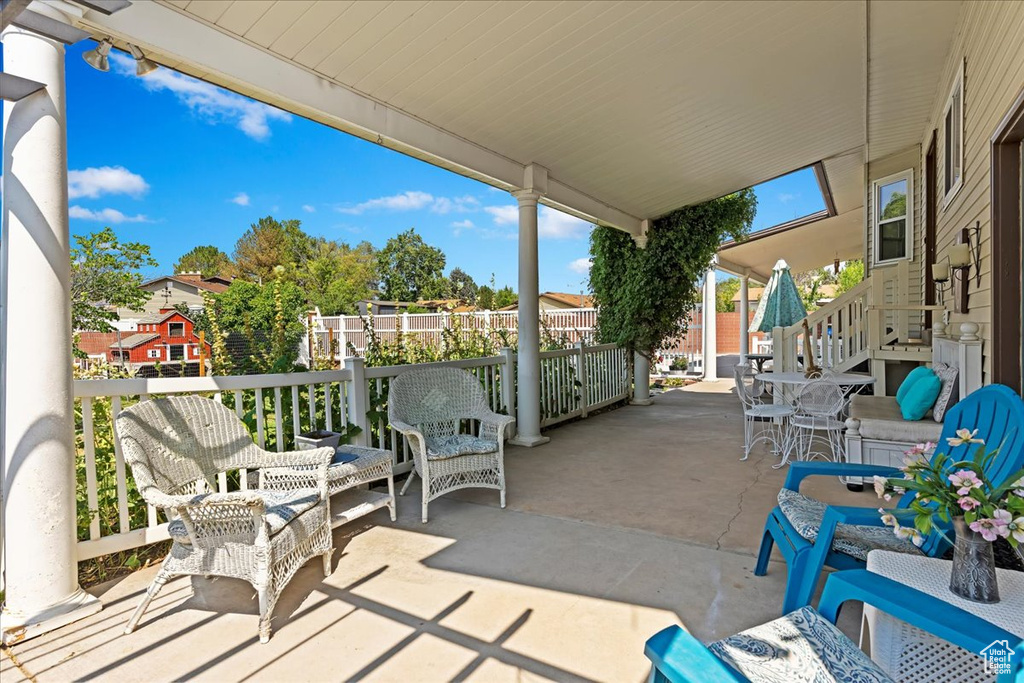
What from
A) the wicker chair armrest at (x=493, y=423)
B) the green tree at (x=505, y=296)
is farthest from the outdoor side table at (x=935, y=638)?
the green tree at (x=505, y=296)

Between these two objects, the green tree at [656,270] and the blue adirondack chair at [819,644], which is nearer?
the blue adirondack chair at [819,644]

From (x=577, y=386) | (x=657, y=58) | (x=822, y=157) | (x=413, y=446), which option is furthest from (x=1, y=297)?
(x=822, y=157)

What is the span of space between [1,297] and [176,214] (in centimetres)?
4920

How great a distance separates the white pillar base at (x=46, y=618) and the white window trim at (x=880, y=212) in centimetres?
862

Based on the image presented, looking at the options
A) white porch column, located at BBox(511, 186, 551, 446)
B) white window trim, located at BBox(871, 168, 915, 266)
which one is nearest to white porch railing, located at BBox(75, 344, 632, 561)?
white porch column, located at BBox(511, 186, 551, 446)

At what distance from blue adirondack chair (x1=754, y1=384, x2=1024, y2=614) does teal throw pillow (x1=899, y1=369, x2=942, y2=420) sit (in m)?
1.49

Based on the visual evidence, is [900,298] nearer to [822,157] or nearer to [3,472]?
[822,157]

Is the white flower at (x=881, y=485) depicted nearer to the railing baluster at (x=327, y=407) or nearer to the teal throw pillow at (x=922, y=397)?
the teal throw pillow at (x=922, y=397)

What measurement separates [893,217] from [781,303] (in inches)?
116

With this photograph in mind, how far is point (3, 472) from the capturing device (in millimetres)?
2209

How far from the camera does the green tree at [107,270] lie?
8.36 m

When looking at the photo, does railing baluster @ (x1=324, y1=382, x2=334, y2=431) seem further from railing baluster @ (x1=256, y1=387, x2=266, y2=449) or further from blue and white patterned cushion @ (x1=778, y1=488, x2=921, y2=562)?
blue and white patterned cushion @ (x1=778, y1=488, x2=921, y2=562)

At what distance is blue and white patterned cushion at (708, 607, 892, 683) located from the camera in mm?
1361
